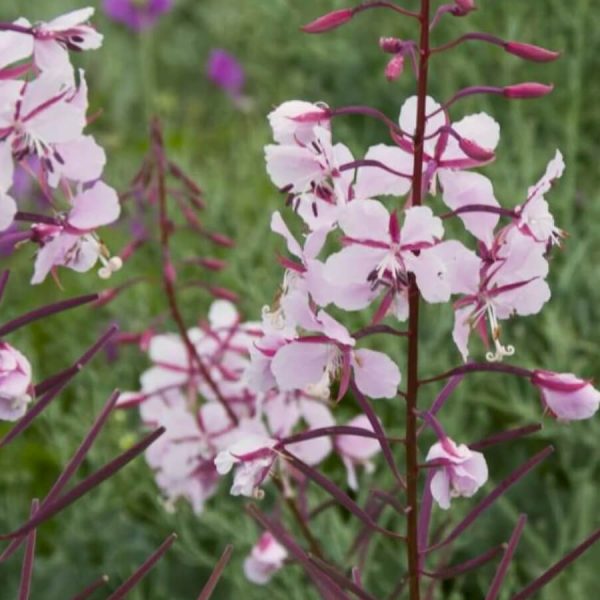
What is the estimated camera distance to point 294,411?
199 cm

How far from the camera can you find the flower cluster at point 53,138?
4.23ft

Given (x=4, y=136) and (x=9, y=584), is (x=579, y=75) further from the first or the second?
(x=4, y=136)

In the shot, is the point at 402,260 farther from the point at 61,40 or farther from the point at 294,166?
the point at 61,40

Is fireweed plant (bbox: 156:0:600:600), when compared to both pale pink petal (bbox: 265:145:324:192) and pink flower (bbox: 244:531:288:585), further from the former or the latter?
pink flower (bbox: 244:531:288:585)

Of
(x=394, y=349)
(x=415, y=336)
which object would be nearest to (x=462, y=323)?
(x=415, y=336)

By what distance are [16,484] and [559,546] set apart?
1004mm

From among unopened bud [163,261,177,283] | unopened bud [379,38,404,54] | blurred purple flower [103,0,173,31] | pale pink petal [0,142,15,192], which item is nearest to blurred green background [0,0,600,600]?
blurred purple flower [103,0,173,31]

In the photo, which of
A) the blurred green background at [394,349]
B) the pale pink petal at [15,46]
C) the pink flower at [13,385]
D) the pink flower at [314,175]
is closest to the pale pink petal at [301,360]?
the pink flower at [314,175]

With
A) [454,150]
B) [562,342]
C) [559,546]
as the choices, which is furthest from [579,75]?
[454,150]

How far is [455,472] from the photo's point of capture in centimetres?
132

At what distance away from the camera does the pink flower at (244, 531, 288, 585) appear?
191 cm

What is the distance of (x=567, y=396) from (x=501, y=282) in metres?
0.11

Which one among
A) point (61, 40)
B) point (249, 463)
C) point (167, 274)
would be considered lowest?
point (167, 274)

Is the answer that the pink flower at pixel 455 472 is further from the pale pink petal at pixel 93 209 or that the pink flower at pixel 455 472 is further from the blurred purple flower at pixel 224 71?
the blurred purple flower at pixel 224 71
